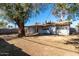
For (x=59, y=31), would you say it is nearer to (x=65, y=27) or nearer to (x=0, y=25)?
(x=65, y=27)

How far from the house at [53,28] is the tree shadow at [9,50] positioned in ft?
0.89

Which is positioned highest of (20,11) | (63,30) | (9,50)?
(20,11)

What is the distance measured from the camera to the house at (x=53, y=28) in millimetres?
3889

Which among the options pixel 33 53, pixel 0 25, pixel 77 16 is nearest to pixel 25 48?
pixel 33 53

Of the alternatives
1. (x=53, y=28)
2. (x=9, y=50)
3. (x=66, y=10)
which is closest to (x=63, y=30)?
(x=53, y=28)

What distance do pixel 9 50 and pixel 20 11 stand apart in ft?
1.65

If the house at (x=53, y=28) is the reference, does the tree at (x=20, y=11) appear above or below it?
above

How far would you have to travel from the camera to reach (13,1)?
12.7ft

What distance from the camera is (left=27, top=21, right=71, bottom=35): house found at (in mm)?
3889

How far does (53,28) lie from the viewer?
392 cm

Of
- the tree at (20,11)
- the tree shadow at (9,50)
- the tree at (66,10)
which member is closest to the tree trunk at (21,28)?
the tree at (20,11)

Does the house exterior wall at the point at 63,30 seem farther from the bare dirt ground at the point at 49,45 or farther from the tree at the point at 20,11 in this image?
the tree at the point at 20,11

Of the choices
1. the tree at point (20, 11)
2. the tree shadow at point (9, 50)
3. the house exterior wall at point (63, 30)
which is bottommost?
the tree shadow at point (9, 50)

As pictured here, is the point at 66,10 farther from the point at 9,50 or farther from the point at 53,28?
the point at 9,50
